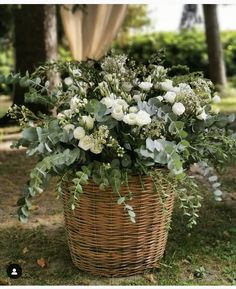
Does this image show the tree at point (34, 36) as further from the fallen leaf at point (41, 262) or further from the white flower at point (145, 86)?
the white flower at point (145, 86)

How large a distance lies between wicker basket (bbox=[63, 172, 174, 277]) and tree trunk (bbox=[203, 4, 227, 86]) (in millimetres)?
7493

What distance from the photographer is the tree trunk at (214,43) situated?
31.0 feet

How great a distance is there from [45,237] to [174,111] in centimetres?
122

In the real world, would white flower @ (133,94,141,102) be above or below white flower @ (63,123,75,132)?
above

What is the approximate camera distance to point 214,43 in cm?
954

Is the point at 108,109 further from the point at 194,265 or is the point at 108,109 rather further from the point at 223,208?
the point at 223,208

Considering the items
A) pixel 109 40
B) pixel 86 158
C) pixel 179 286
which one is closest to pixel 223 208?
pixel 179 286

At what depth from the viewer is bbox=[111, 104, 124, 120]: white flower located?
7.47ft

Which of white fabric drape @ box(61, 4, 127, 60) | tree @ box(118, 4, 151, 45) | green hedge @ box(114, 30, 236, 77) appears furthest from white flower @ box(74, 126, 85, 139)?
tree @ box(118, 4, 151, 45)

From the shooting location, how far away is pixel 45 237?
308 cm

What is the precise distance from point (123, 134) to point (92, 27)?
6149 mm

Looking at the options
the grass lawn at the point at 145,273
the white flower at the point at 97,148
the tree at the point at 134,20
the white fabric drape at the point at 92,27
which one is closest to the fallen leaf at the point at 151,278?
the grass lawn at the point at 145,273

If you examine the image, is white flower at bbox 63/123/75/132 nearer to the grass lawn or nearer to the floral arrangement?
the floral arrangement

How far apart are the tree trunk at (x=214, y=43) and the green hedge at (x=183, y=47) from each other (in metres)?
2.29
